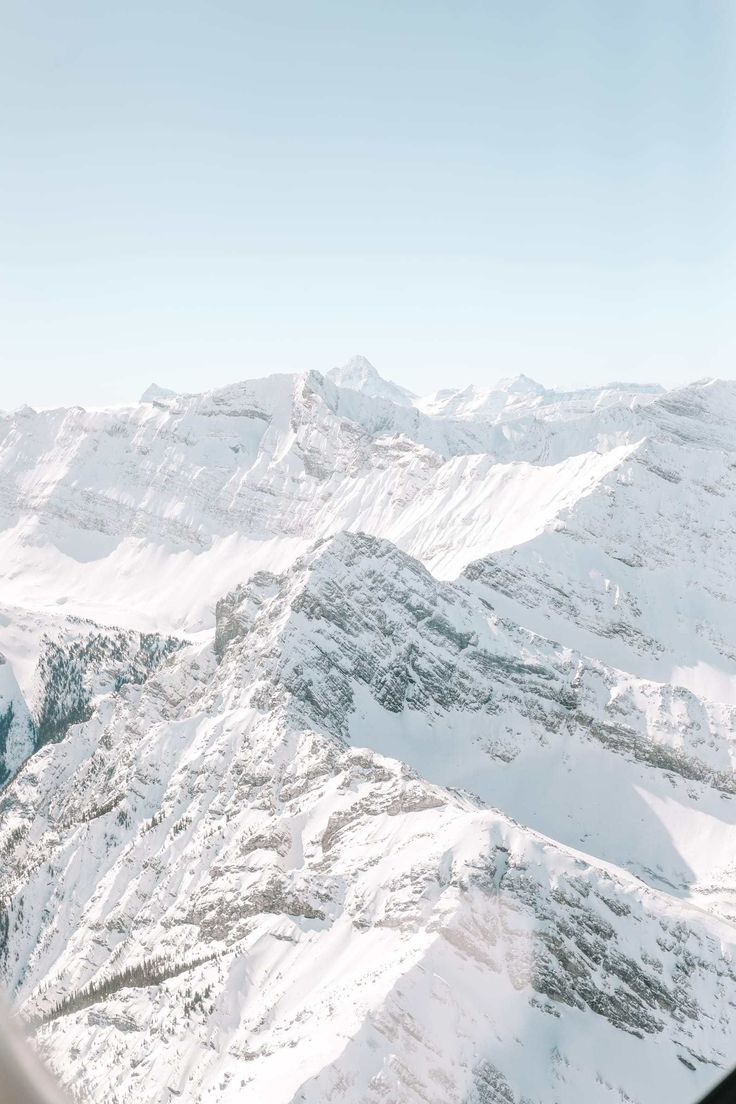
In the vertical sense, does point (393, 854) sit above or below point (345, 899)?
above

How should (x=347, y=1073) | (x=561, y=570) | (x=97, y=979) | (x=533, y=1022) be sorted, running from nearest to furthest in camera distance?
(x=347, y=1073) → (x=533, y=1022) → (x=97, y=979) → (x=561, y=570)

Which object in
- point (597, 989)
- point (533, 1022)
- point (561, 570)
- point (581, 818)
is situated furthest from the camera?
point (561, 570)

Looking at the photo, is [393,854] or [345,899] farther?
[393,854]

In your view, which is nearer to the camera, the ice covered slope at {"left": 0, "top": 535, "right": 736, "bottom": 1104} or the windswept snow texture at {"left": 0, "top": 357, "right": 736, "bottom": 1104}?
the ice covered slope at {"left": 0, "top": 535, "right": 736, "bottom": 1104}

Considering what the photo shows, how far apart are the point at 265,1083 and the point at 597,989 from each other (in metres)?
28.5

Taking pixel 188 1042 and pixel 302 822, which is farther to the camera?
pixel 302 822

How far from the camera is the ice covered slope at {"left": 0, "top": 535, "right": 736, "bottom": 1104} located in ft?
202

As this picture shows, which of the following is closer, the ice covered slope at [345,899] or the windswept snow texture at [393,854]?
the ice covered slope at [345,899]

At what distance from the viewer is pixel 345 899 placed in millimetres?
80688

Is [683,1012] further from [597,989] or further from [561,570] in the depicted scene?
[561,570]

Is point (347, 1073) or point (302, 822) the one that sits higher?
point (347, 1073)

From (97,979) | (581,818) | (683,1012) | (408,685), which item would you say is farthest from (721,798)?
(97,979)

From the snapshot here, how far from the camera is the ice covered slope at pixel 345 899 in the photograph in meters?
61.7

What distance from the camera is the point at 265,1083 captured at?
184 ft
